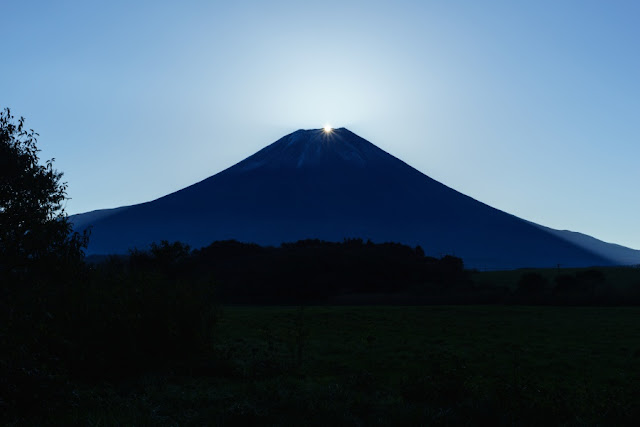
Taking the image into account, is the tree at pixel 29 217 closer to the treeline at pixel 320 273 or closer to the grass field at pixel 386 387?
the grass field at pixel 386 387

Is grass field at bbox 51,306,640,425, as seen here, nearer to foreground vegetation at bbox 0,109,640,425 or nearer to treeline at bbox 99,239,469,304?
foreground vegetation at bbox 0,109,640,425

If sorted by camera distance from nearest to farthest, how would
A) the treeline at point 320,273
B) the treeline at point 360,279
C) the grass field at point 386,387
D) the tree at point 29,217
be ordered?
the grass field at point 386,387 → the tree at point 29,217 → the treeline at point 360,279 → the treeline at point 320,273

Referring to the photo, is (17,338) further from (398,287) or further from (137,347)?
(398,287)

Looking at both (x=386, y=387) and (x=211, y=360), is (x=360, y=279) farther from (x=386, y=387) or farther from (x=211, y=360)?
(x=386, y=387)

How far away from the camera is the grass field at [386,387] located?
34.0 ft

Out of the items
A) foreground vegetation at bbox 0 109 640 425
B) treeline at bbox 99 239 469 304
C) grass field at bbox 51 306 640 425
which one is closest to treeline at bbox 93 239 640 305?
treeline at bbox 99 239 469 304

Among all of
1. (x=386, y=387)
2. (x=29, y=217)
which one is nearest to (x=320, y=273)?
(x=29, y=217)

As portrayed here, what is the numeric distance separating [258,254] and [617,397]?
7482 centimetres

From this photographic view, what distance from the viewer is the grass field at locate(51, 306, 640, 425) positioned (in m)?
10.4

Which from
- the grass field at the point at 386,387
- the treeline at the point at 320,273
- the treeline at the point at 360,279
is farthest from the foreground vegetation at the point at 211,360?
the treeline at the point at 320,273

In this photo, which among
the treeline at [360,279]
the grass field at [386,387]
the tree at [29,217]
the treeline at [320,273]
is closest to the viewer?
the grass field at [386,387]

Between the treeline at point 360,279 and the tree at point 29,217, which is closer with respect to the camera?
the tree at point 29,217

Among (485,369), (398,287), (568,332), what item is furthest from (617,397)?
(398,287)

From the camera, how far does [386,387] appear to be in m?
13.6
